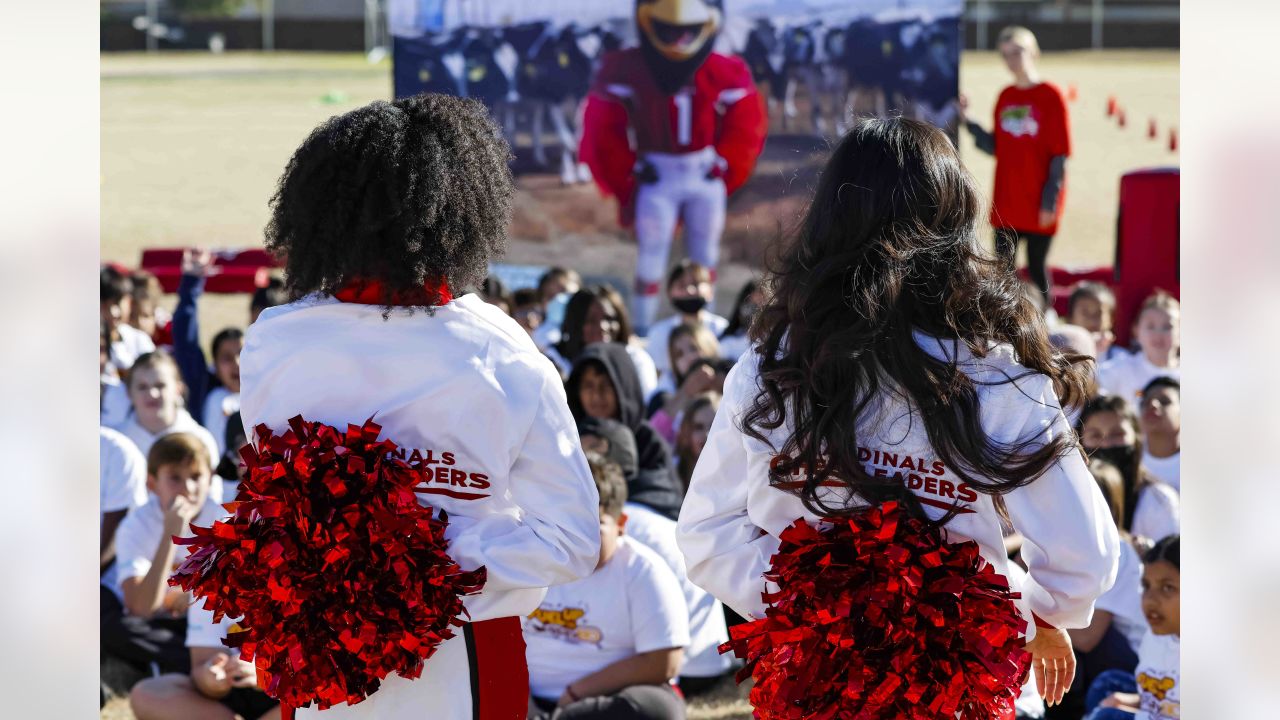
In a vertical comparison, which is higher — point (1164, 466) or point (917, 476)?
point (917, 476)

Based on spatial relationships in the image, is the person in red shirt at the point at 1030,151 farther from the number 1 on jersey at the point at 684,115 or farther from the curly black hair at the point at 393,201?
the curly black hair at the point at 393,201

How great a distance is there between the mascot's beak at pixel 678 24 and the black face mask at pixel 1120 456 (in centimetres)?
484

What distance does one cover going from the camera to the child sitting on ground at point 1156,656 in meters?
3.55

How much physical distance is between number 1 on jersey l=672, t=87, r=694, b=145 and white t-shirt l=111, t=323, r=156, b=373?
332 centimetres

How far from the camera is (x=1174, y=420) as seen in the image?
4992 millimetres

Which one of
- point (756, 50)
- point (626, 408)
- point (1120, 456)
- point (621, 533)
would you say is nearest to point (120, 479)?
point (626, 408)

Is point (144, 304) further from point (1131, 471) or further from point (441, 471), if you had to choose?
point (441, 471)

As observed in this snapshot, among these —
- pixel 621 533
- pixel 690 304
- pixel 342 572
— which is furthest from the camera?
pixel 690 304

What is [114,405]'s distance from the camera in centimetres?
571

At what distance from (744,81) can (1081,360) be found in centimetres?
687

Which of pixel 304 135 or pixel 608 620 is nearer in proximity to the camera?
pixel 608 620

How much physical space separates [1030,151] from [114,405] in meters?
5.23

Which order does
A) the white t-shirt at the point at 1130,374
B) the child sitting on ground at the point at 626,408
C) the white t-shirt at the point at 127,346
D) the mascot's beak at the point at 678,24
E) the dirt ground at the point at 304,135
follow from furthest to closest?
1. the dirt ground at the point at 304,135
2. the mascot's beak at the point at 678,24
3. the white t-shirt at the point at 127,346
4. the white t-shirt at the point at 1130,374
5. the child sitting on ground at the point at 626,408

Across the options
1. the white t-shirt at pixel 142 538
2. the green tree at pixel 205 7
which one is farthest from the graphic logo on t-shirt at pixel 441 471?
the green tree at pixel 205 7
